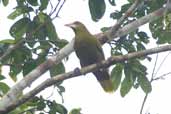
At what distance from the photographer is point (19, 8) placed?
4.87 meters

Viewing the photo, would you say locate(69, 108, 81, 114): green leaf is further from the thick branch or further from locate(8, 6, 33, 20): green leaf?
locate(8, 6, 33, 20): green leaf

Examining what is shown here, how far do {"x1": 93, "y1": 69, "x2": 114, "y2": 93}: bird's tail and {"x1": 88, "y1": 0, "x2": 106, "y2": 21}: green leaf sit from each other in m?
0.58

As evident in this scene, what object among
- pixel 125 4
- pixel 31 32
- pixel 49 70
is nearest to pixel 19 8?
pixel 31 32

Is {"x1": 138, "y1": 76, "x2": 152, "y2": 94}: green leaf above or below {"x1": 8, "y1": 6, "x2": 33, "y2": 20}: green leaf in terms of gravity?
below

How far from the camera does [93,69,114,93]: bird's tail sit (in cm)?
499

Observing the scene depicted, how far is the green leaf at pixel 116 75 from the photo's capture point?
4.82 m

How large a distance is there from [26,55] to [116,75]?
682mm

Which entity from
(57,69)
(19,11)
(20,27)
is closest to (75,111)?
(57,69)

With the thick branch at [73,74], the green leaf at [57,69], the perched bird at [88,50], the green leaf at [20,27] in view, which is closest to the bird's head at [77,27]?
the perched bird at [88,50]

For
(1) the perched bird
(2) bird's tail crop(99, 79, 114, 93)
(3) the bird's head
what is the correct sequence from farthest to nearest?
1. (3) the bird's head
2. (1) the perched bird
3. (2) bird's tail crop(99, 79, 114, 93)

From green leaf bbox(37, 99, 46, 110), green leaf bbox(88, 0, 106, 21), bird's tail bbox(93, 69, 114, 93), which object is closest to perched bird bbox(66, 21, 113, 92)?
bird's tail bbox(93, 69, 114, 93)

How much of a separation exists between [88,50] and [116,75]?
0.53m

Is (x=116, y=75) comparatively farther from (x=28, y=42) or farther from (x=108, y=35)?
(x=28, y=42)

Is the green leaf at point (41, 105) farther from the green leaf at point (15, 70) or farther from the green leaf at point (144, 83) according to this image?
the green leaf at point (144, 83)
